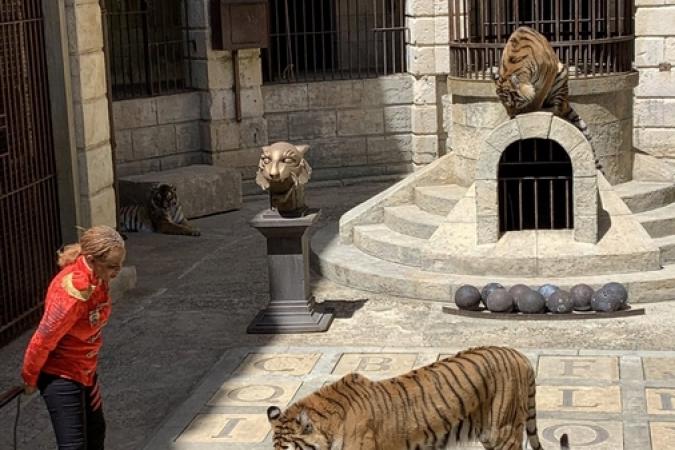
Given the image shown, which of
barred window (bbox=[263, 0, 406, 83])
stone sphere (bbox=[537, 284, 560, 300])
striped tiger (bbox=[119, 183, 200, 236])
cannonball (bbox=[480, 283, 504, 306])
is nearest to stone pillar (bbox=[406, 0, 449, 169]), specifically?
barred window (bbox=[263, 0, 406, 83])

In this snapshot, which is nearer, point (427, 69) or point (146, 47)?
point (146, 47)

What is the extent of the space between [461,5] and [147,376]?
717 cm

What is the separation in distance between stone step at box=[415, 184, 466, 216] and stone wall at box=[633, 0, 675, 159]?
4444mm

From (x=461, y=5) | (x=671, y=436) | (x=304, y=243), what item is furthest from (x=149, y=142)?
(x=671, y=436)

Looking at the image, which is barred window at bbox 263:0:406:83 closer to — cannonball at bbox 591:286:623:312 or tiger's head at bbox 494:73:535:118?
tiger's head at bbox 494:73:535:118

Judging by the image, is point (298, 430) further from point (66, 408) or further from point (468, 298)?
point (468, 298)

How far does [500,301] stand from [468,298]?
30 cm

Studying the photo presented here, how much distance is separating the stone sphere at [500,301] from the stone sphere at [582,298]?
558mm

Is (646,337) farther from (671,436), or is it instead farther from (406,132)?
(406,132)

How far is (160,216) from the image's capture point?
15984mm

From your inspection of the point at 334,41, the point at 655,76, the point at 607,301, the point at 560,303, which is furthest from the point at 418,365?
the point at 334,41

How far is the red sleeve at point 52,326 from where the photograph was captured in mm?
6762

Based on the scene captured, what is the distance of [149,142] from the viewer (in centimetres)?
1766

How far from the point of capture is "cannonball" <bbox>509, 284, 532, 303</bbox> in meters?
11.5
